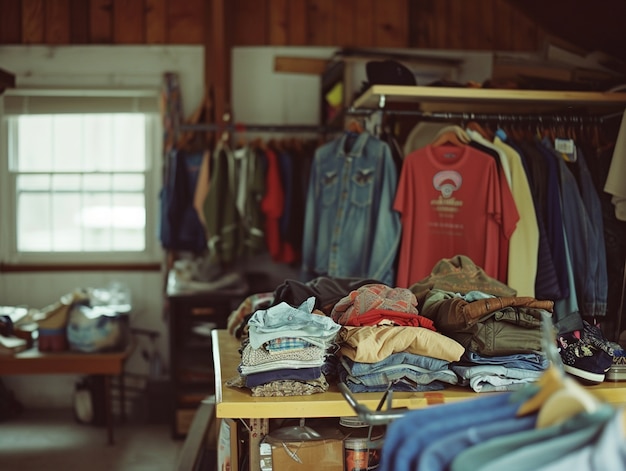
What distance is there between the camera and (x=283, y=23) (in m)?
5.76

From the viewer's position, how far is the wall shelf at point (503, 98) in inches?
141

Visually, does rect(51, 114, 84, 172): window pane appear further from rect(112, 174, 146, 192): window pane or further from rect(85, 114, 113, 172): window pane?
rect(112, 174, 146, 192): window pane

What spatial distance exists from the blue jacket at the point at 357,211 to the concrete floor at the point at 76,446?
1585 mm

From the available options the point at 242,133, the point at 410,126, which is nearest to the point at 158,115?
the point at 242,133

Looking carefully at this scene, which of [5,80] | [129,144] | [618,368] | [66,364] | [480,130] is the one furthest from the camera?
[129,144]

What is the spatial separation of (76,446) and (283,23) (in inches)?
125

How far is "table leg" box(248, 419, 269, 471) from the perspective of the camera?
2311 millimetres

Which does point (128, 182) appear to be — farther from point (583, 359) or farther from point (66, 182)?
point (583, 359)

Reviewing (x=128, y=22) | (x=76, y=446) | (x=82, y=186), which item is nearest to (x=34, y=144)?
(x=82, y=186)

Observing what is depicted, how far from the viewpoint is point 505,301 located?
229 cm

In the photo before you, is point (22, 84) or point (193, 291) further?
point (22, 84)

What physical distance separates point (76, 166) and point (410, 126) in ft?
8.68

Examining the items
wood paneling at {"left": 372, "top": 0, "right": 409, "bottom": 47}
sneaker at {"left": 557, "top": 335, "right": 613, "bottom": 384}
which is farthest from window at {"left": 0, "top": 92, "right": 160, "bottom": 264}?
sneaker at {"left": 557, "top": 335, "right": 613, "bottom": 384}

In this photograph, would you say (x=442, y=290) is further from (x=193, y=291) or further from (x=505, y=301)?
(x=193, y=291)
